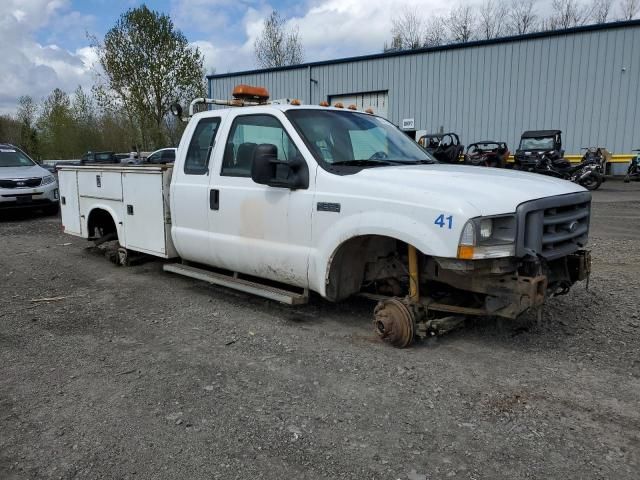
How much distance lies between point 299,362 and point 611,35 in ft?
76.0

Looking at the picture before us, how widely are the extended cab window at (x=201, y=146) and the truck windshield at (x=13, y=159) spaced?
9.55 meters

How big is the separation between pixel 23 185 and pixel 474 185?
37.8 ft

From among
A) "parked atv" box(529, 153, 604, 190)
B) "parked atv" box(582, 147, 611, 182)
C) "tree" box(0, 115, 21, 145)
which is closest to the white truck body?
"parked atv" box(529, 153, 604, 190)

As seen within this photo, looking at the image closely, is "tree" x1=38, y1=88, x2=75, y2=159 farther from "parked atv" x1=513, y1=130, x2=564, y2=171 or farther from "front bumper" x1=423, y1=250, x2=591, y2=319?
"front bumper" x1=423, y1=250, x2=591, y2=319

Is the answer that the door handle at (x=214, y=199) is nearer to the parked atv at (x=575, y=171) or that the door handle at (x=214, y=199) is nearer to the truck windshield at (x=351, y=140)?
the truck windshield at (x=351, y=140)

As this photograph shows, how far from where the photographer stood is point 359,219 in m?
4.11

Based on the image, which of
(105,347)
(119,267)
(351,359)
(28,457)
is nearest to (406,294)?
(351,359)

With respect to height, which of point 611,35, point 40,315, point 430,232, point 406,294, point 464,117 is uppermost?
point 611,35

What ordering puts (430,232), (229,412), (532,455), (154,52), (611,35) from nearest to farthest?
(532,455)
(229,412)
(430,232)
(611,35)
(154,52)

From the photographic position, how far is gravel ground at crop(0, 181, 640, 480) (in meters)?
2.79

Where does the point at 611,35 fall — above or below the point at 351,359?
above

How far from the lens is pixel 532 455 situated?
2.79 meters

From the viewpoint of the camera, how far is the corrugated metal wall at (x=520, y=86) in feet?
71.0

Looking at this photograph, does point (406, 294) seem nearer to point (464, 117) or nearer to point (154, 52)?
point (464, 117)
